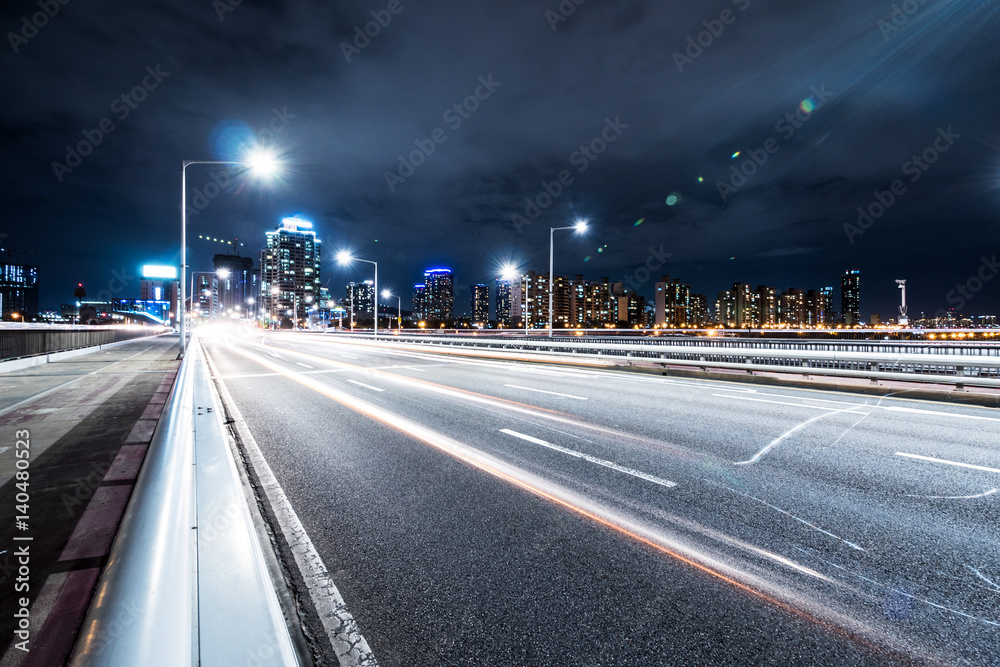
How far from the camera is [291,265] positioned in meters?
160

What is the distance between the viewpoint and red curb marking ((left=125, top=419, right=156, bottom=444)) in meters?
6.25

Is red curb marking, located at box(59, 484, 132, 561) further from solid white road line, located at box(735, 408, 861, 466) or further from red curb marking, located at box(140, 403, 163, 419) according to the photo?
solid white road line, located at box(735, 408, 861, 466)

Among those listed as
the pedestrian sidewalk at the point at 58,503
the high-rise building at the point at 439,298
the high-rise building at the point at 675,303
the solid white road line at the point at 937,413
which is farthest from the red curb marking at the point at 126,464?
the high-rise building at the point at 439,298

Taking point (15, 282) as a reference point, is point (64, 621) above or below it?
below

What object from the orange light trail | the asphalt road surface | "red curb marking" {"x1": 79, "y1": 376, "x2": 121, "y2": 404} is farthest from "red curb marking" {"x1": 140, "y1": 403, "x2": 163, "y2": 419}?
the orange light trail

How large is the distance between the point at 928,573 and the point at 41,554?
21.7ft

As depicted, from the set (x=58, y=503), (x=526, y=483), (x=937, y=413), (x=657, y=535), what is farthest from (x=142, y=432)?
(x=937, y=413)

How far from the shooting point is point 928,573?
10.1 ft

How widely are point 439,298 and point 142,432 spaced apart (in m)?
192

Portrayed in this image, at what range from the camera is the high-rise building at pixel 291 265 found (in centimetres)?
15812

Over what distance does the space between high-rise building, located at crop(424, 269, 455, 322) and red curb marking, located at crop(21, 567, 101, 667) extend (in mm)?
187818

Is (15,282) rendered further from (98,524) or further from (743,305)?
Answer: (743,305)

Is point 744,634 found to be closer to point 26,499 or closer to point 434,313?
point 26,499

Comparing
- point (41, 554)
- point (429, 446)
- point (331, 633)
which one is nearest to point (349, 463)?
point (429, 446)
